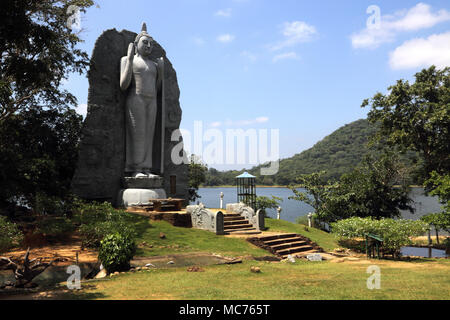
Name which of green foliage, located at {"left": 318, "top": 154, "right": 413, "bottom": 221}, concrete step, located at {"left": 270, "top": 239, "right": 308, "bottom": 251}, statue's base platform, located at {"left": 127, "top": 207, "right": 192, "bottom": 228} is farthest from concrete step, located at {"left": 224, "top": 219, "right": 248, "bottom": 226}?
green foliage, located at {"left": 318, "top": 154, "right": 413, "bottom": 221}

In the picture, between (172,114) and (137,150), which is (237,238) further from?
(172,114)

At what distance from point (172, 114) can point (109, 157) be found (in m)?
4.22

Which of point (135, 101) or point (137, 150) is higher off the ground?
point (135, 101)

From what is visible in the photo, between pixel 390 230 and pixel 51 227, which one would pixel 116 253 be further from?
pixel 390 230

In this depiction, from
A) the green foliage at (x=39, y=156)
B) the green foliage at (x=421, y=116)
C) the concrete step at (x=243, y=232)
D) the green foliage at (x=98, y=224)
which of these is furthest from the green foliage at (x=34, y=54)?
the green foliage at (x=421, y=116)

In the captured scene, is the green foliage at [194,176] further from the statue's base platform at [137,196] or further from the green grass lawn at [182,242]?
the green grass lawn at [182,242]

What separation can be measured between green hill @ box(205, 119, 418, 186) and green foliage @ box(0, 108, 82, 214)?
158 feet

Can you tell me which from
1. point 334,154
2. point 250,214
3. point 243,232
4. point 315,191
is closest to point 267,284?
point 243,232

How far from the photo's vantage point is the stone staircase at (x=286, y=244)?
1252 cm

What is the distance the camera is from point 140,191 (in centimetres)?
1559

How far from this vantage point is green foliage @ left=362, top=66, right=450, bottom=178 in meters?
19.3
